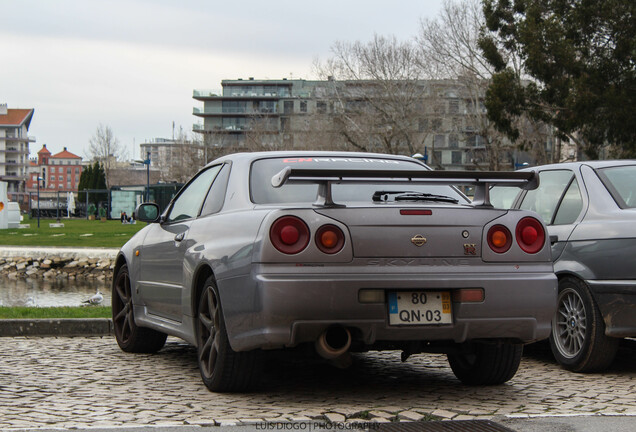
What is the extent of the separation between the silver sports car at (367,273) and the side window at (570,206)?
68.7 inches

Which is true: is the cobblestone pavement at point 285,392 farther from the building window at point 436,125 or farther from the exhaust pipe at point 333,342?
the building window at point 436,125

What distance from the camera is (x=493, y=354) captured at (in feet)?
20.4

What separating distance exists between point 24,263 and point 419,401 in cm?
2352

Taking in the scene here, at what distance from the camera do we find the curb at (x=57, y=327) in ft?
30.1

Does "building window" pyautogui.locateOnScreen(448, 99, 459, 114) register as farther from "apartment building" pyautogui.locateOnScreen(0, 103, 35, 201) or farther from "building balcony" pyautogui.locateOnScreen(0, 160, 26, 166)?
"building balcony" pyautogui.locateOnScreen(0, 160, 26, 166)

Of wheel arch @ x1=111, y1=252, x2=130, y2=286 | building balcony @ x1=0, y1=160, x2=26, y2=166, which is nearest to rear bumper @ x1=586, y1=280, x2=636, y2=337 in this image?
wheel arch @ x1=111, y1=252, x2=130, y2=286

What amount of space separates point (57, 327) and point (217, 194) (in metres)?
3.46

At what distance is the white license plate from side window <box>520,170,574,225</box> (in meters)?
2.75

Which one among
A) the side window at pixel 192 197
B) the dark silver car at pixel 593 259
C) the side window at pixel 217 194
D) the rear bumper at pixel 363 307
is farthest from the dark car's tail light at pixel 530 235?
the side window at pixel 192 197

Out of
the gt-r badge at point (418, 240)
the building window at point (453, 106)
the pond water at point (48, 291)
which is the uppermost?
the building window at point (453, 106)

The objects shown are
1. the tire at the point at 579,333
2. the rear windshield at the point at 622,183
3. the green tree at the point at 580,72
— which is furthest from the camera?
the green tree at the point at 580,72

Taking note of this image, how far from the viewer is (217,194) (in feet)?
21.7

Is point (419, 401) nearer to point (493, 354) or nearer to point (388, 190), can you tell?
point (493, 354)

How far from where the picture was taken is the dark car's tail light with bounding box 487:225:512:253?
18.3ft
